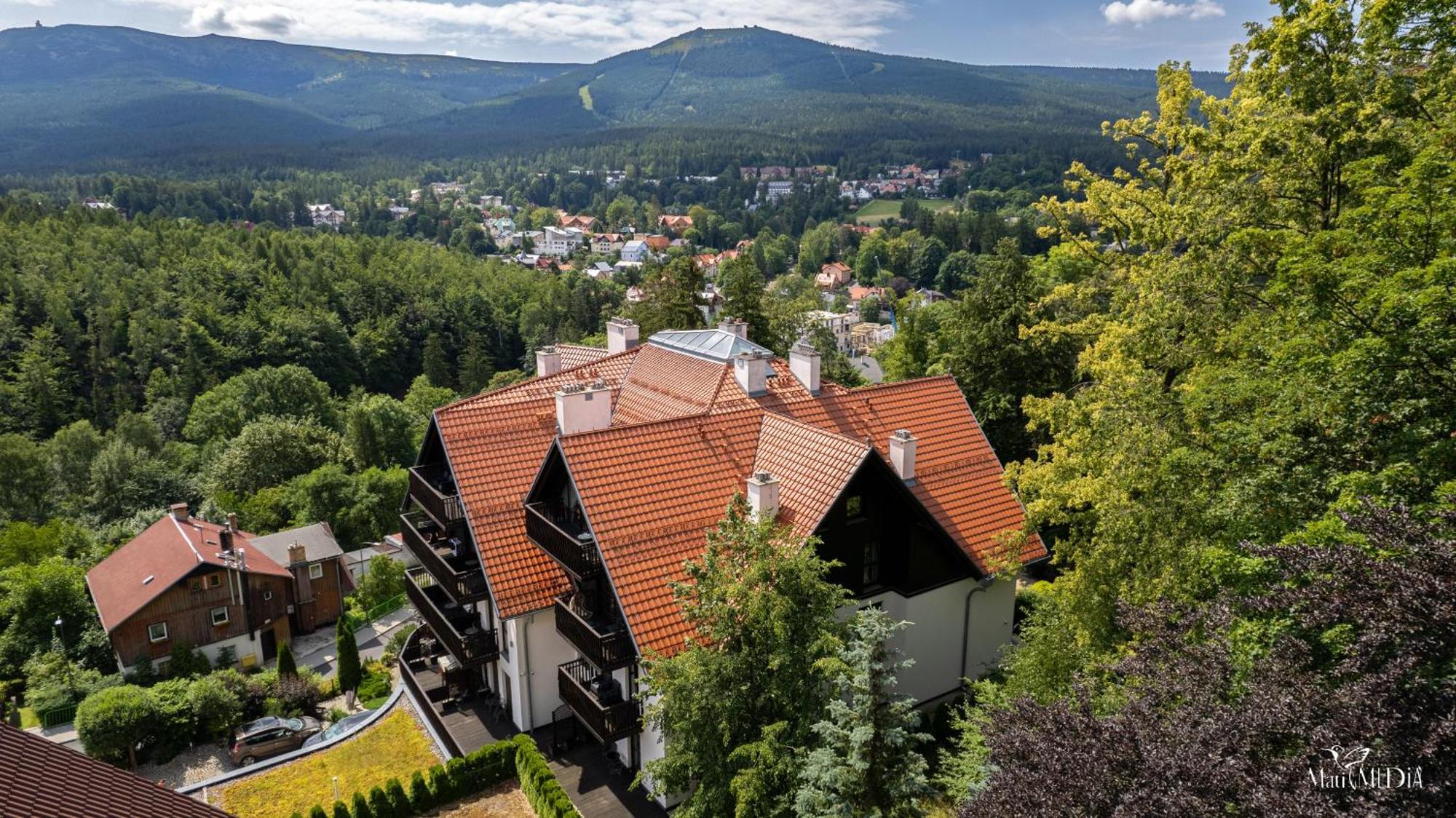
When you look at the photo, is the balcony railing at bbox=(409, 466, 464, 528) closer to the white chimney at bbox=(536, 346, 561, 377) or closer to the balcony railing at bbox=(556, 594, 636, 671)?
the balcony railing at bbox=(556, 594, 636, 671)

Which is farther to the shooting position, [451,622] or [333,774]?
[451,622]

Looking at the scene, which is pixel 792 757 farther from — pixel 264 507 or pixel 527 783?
pixel 264 507

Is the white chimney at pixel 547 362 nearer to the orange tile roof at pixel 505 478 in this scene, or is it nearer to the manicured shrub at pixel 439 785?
the orange tile roof at pixel 505 478

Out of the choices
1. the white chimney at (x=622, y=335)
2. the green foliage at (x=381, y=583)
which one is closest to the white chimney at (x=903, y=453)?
the white chimney at (x=622, y=335)

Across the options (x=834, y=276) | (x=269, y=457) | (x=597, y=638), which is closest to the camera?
(x=597, y=638)

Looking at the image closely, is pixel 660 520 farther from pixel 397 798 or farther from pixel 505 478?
pixel 397 798

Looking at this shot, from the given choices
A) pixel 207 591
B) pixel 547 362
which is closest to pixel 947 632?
pixel 547 362
